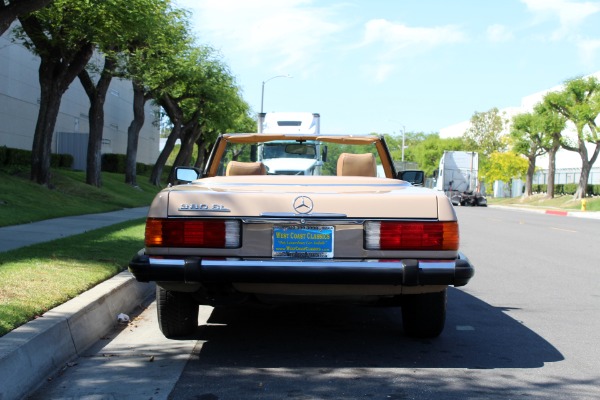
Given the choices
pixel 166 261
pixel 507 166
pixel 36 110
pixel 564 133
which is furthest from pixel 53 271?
pixel 507 166

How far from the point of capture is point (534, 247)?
15539 millimetres

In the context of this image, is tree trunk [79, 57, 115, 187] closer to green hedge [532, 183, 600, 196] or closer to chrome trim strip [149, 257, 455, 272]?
chrome trim strip [149, 257, 455, 272]

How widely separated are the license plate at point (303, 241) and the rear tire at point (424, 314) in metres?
0.92

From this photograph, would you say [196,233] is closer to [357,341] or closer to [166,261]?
[166,261]

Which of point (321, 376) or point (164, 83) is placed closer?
point (321, 376)

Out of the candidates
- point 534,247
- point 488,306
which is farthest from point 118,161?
point 488,306

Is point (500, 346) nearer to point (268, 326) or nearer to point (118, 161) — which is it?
point (268, 326)

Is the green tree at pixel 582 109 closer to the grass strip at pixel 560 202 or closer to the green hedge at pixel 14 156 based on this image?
the grass strip at pixel 560 202

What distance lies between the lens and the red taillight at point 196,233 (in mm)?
5051

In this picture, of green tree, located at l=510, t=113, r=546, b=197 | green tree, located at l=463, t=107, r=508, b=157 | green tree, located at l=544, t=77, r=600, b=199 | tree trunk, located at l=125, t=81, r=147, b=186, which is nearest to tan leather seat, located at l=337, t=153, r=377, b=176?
tree trunk, located at l=125, t=81, r=147, b=186

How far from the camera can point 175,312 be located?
5.79m

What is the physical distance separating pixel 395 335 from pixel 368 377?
4.47 ft

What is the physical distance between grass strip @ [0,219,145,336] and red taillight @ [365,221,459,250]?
2.51m

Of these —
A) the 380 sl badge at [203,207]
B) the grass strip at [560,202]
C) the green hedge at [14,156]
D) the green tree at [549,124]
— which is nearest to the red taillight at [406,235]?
the 380 sl badge at [203,207]
